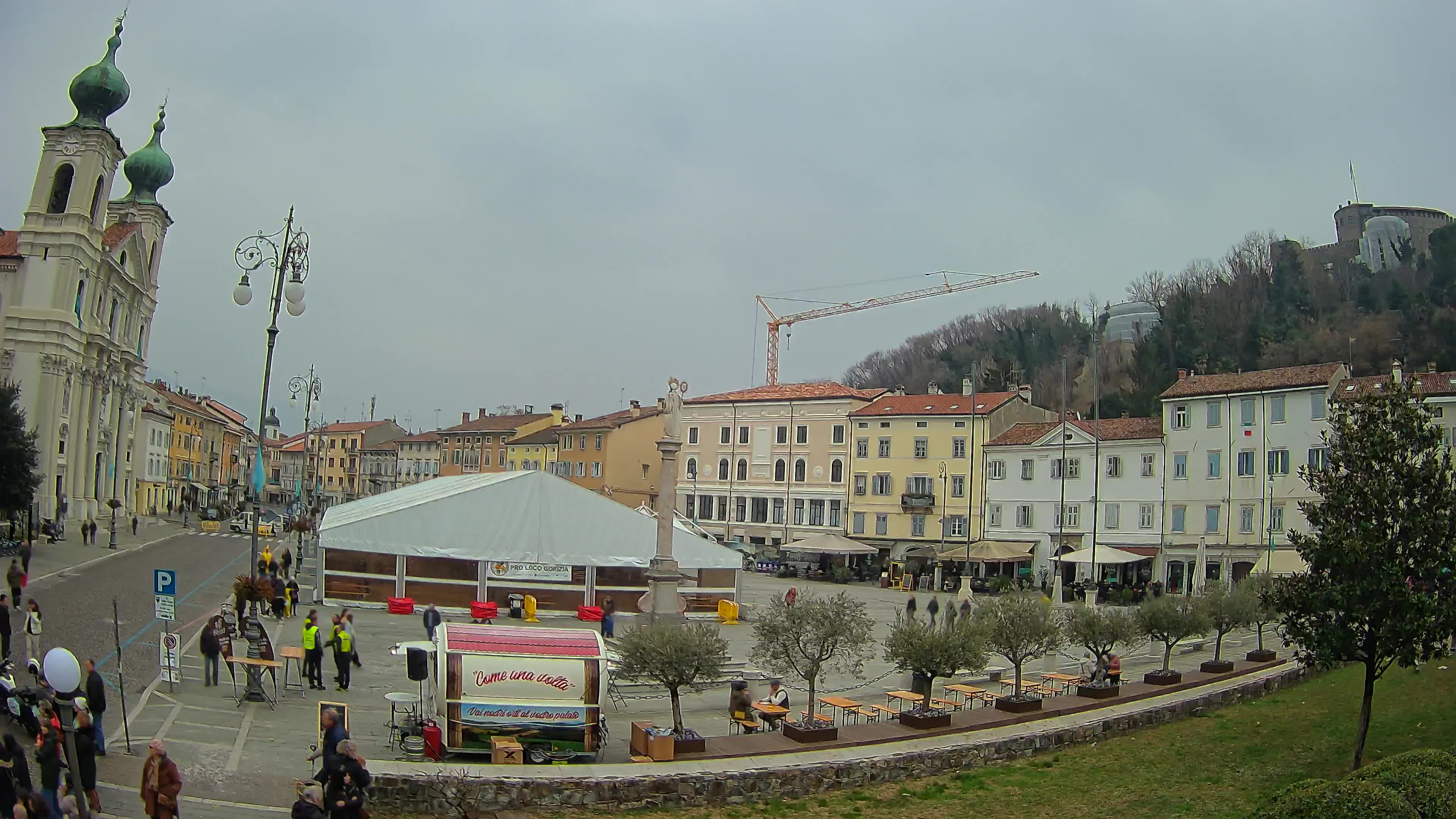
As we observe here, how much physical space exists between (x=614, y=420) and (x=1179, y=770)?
69995mm

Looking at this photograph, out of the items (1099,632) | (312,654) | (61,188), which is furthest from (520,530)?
(61,188)

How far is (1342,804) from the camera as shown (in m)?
9.37

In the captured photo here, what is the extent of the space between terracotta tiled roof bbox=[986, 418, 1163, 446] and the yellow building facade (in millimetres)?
1250

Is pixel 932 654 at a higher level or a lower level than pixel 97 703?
higher

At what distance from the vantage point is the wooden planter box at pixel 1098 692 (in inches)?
834

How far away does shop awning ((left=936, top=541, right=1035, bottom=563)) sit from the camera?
178 ft

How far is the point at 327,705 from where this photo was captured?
14.4 metres

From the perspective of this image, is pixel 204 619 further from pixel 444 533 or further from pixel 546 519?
pixel 546 519

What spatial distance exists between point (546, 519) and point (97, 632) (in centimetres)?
1460

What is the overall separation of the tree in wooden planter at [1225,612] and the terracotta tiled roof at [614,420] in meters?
57.2

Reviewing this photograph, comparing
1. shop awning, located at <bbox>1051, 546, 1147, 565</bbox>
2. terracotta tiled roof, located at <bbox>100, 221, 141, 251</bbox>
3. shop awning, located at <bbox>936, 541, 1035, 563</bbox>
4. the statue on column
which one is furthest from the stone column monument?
terracotta tiled roof, located at <bbox>100, 221, 141, 251</bbox>

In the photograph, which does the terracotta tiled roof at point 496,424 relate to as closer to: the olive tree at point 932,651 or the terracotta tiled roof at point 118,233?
the terracotta tiled roof at point 118,233

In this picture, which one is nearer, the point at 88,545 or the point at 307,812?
the point at 307,812

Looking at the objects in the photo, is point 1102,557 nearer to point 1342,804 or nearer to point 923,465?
point 923,465
